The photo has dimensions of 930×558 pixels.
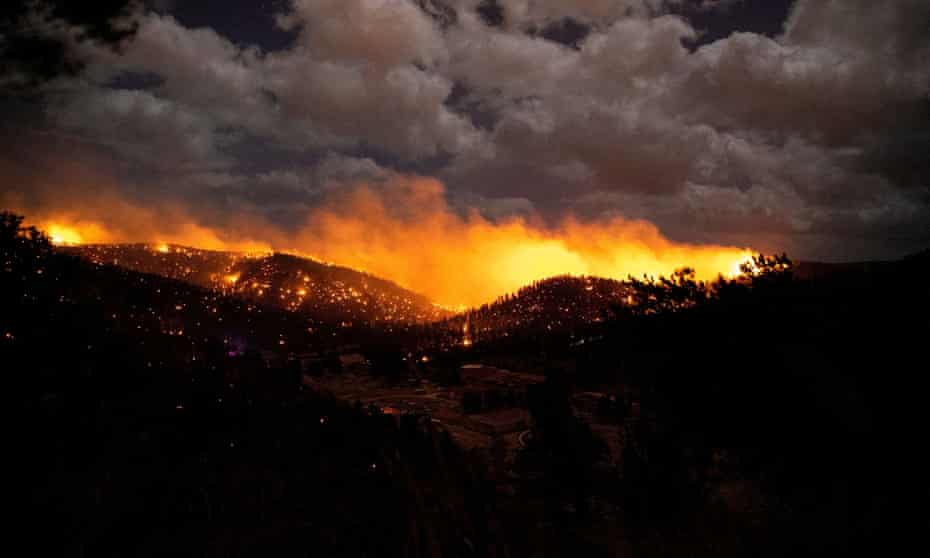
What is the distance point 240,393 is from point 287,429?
10629mm

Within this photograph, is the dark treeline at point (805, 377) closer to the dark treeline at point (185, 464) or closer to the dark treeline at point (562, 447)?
the dark treeline at point (562, 447)

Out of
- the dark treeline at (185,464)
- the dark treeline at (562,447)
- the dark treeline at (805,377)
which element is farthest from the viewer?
the dark treeline at (185,464)

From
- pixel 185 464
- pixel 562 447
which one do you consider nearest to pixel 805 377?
pixel 562 447

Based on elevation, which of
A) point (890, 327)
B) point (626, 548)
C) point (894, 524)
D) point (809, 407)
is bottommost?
point (626, 548)

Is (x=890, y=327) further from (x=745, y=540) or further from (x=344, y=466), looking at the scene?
(x=344, y=466)

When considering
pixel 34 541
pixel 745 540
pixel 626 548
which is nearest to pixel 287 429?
pixel 34 541

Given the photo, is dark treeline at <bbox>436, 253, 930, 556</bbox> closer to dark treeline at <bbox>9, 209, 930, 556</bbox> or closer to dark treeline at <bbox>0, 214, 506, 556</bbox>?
dark treeline at <bbox>9, 209, 930, 556</bbox>

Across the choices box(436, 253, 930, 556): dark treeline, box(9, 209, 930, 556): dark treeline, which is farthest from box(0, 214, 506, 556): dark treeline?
box(436, 253, 930, 556): dark treeline

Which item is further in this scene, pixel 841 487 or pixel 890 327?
pixel 841 487

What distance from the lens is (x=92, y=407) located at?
20.8m

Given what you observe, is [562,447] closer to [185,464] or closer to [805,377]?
[805,377]

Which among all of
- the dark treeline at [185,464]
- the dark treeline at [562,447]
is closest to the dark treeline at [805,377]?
the dark treeline at [562,447]

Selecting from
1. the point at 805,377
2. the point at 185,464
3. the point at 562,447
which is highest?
the point at 805,377

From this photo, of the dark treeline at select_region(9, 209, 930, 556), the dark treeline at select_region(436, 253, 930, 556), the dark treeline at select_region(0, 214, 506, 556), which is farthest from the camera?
the dark treeline at select_region(0, 214, 506, 556)
